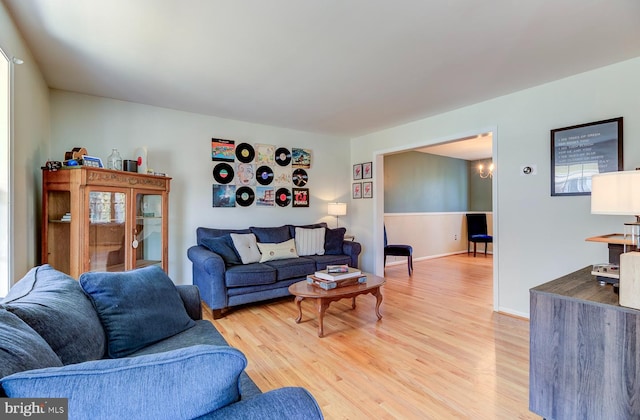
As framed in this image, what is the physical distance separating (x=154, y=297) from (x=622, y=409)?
2199 mm

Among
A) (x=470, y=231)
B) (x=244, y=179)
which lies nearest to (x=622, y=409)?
(x=244, y=179)

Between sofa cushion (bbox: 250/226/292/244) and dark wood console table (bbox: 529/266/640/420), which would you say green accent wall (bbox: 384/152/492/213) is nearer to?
sofa cushion (bbox: 250/226/292/244)

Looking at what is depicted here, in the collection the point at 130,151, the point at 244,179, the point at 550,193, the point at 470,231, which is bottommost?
the point at 470,231

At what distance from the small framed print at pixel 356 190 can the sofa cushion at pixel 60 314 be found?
418cm

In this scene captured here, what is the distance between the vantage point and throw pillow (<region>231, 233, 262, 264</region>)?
350cm

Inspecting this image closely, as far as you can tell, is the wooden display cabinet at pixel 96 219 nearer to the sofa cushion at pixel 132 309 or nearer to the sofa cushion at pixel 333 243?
the sofa cushion at pixel 132 309

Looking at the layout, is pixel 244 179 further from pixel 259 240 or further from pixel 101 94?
pixel 101 94

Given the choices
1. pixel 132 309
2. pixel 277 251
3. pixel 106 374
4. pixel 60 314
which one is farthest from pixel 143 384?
pixel 277 251

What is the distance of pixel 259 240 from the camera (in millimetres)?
3898

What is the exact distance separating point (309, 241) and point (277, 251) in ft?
1.73

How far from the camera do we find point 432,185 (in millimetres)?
6609

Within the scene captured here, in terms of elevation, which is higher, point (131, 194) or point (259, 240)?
point (131, 194)

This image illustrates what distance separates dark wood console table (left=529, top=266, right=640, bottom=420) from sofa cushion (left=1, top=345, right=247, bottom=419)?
1.50 metres

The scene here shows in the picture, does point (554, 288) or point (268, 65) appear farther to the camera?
point (268, 65)
